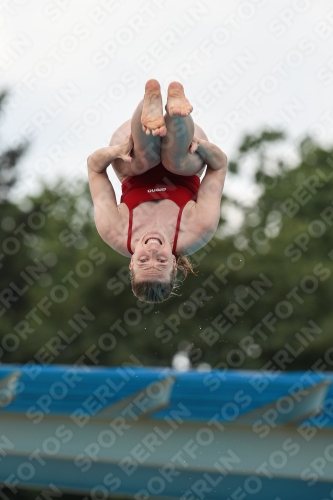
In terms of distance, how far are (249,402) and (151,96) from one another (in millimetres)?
4344

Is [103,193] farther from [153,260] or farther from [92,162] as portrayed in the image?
[153,260]

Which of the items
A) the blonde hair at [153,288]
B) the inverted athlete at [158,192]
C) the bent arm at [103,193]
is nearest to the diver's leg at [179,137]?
the inverted athlete at [158,192]

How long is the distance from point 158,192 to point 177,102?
90 cm

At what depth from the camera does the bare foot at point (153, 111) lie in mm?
6238

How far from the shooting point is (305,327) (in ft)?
75.6

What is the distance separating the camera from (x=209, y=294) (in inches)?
934

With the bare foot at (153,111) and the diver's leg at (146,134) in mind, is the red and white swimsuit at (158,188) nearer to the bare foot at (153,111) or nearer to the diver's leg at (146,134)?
the diver's leg at (146,134)

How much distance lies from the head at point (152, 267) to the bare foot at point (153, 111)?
0.87m

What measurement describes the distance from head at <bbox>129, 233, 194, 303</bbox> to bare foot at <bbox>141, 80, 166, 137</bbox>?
870 millimetres

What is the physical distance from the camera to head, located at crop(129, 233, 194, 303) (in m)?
6.43

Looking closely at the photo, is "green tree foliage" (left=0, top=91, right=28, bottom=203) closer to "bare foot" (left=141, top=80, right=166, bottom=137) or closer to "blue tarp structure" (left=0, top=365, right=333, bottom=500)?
"blue tarp structure" (left=0, top=365, right=333, bottom=500)

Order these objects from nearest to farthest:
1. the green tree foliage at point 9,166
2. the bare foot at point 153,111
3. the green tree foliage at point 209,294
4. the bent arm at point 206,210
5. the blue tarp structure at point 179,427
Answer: the bare foot at point 153,111
the bent arm at point 206,210
the blue tarp structure at point 179,427
the green tree foliage at point 209,294
the green tree foliage at point 9,166

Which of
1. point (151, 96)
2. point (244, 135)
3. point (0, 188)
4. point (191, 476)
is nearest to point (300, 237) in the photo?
point (244, 135)

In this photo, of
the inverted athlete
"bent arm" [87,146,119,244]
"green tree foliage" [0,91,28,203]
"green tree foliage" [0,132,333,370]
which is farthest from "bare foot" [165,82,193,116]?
"green tree foliage" [0,91,28,203]
